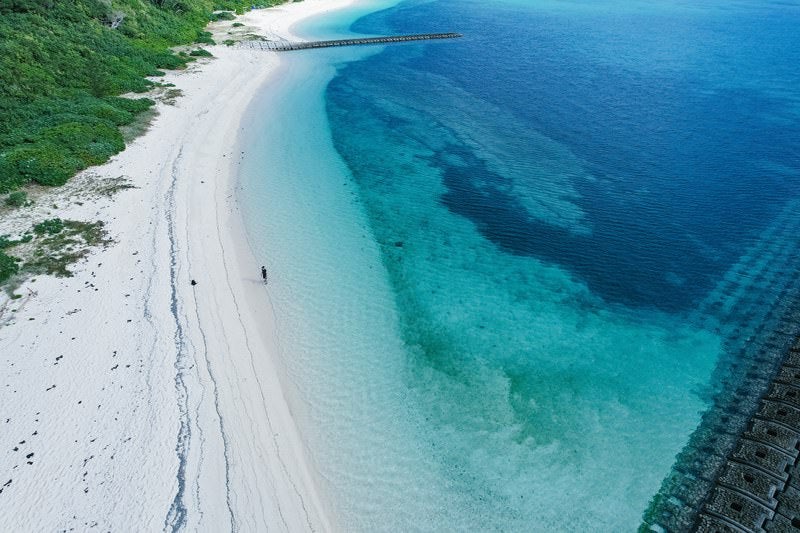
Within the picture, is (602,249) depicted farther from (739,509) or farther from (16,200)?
(16,200)

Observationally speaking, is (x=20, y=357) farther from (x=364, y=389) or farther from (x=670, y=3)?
(x=670, y=3)

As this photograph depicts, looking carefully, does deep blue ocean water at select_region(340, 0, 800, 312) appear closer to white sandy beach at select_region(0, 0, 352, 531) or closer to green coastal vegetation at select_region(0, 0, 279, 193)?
white sandy beach at select_region(0, 0, 352, 531)

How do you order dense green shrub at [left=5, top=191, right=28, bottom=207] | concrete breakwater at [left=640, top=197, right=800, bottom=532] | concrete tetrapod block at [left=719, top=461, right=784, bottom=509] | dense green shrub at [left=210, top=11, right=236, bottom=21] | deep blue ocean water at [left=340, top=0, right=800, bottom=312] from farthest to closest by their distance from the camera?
1. dense green shrub at [left=210, top=11, right=236, bottom=21]
2. deep blue ocean water at [left=340, top=0, right=800, bottom=312]
3. dense green shrub at [left=5, top=191, right=28, bottom=207]
4. concrete tetrapod block at [left=719, top=461, right=784, bottom=509]
5. concrete breakwater at [left=640, top=197, right=800, bottom=532]

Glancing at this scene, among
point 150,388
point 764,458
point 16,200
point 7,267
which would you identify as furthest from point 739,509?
point 16,200

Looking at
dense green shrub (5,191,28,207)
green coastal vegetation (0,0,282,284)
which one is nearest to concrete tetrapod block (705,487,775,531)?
green coastal vegetation (0,0,282,284)

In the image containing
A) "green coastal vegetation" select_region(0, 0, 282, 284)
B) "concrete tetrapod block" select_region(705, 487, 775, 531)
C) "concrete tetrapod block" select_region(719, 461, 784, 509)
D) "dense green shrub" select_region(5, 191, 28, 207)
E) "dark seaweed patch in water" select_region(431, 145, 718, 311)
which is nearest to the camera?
"concrete tetrapod block" select_region(705, 487, 775, 531)

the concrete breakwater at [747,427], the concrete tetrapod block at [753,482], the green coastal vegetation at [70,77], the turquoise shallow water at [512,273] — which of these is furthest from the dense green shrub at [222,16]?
the concrete tetrapod block at [753,482]
